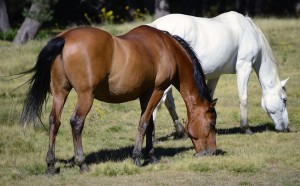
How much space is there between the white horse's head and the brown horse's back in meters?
3.40

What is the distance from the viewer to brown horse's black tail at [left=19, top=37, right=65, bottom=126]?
7.63 metres

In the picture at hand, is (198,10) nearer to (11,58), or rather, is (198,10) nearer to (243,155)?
(11,58)

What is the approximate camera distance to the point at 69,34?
7.81 meters

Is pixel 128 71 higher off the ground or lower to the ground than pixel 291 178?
higher

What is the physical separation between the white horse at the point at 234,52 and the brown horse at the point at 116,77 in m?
1.86

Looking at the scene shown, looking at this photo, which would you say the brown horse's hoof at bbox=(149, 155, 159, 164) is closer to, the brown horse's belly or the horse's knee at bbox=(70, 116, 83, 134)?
the brown horse's belly

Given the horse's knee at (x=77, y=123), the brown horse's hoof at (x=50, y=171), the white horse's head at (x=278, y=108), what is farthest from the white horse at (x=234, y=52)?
the brown horse's hoof at (x=50, y=171)

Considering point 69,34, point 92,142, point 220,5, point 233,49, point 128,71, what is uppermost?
point 69,34

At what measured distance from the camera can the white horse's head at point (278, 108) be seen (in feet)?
37.2

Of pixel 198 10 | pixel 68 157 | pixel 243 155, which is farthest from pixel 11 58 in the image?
pixel 198 10

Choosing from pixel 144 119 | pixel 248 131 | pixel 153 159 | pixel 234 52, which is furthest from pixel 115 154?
pixel 234 52

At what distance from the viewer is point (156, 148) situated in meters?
9.91

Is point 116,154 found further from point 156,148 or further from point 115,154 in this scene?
point 156,148

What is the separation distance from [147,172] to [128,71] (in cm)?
127
